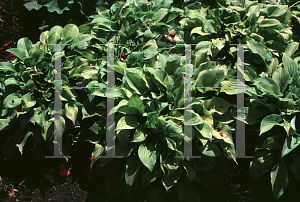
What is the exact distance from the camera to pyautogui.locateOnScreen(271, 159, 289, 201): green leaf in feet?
8.08

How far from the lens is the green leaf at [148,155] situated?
231cm

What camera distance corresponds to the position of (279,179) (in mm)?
Result: 2473

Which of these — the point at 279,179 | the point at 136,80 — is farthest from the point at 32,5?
the point at 279,179

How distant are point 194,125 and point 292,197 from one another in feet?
4.70

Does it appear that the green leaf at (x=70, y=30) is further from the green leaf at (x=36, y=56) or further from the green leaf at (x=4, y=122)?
the green leaf at (x=4, y=122)

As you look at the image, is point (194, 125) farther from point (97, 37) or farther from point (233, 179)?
point (97, 37)

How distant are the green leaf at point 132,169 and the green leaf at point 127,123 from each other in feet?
1.18

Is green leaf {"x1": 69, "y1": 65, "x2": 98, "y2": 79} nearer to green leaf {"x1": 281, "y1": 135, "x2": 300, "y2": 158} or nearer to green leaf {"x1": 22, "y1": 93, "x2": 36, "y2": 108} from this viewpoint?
green leaf {"x1": 22, "y1": 93, "x2": 36, "y2": 108}

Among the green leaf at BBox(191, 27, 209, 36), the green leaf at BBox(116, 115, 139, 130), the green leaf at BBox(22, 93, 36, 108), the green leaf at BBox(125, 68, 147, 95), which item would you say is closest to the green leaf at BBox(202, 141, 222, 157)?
the green leaf at BBox(116, 115, 139, 130)

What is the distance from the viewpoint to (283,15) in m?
2.97

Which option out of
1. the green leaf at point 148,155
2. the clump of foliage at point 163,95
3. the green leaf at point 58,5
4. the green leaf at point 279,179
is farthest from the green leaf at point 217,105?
the green leaf at point 58,5

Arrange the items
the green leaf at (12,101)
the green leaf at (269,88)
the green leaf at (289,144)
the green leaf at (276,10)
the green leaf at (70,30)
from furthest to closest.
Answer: the green leaf at (276,10)
the green leaf at (70,30)
the green leaf at (12,101)
the green leaf at (269,88)
the green leaf at (289,144)

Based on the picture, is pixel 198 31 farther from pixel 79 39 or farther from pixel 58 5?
pixel 58 5

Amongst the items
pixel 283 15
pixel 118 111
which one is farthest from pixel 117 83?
pixel 283 15
